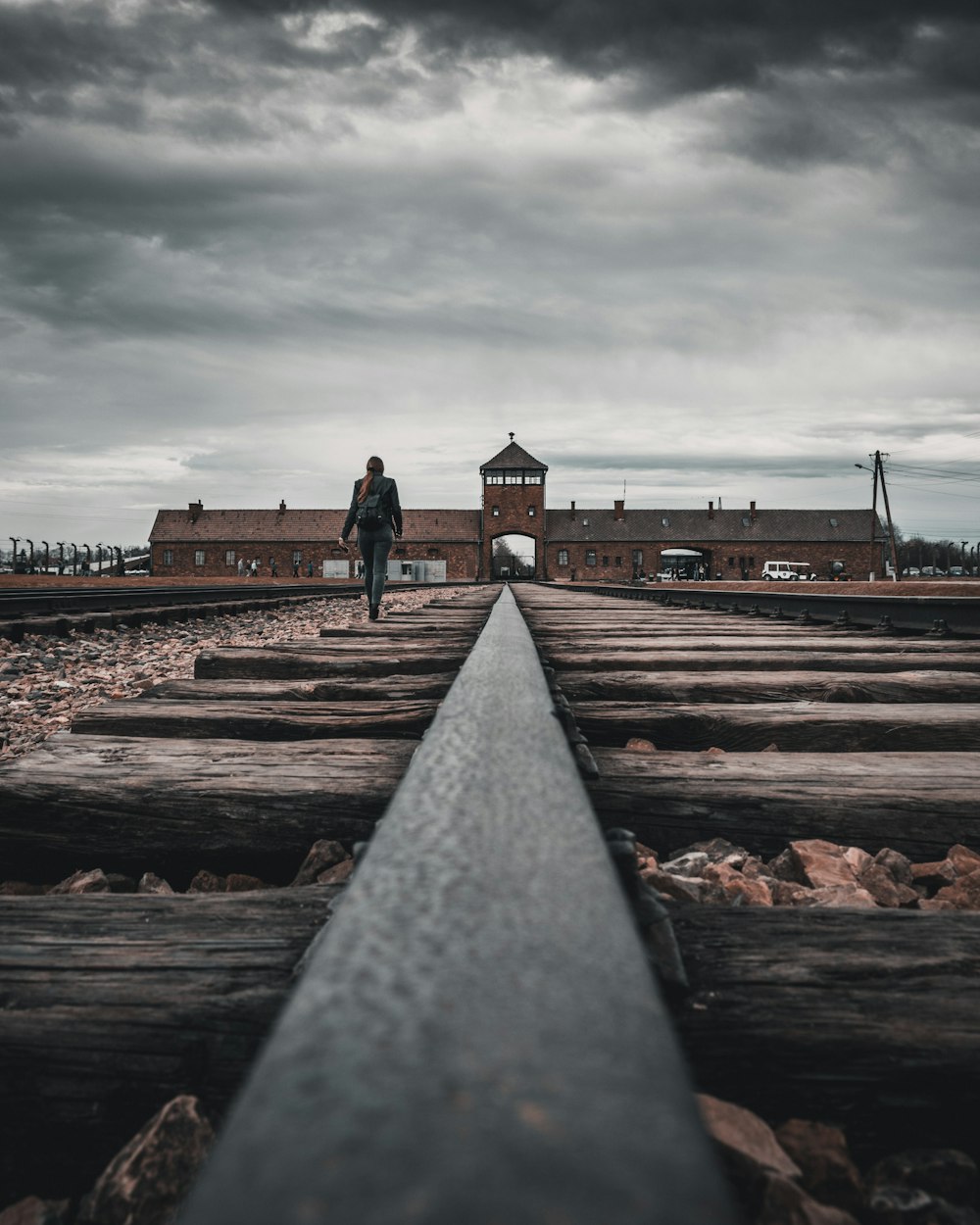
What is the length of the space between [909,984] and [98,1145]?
723 millimetres

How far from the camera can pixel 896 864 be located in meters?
1.29

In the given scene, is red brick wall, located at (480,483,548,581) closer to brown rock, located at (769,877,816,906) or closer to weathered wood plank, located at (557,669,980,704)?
weathered wood plank, located at (557,669,980,704)

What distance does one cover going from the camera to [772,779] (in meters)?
1.45

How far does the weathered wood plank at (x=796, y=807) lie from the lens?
134 cm

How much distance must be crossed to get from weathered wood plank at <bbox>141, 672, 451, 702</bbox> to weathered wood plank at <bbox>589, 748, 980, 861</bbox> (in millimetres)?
1004

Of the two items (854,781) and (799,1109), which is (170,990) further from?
(854,781)

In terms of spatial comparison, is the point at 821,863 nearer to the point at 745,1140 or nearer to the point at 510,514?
the point at 745,1140

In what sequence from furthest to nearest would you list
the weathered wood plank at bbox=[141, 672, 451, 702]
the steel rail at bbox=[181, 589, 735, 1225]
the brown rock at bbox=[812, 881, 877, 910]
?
the weathered wood plank at bbox=[141, 672, 451, 702] → the brown rock at bbox=[812, 881, 877, 910] → the steel rail at bbox=[181, 589, 735, 1225]

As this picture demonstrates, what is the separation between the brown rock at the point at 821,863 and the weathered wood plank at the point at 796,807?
0.15 ft

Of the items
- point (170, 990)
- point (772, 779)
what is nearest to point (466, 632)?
point (772, 779)

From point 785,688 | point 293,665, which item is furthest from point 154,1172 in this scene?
point 293,665

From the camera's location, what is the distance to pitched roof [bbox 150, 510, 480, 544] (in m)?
71.5

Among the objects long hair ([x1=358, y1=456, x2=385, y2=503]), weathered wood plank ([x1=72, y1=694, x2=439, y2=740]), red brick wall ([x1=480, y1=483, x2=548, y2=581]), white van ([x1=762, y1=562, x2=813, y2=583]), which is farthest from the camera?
red brick wall ([x1=480, y1=483, x2=548, y2=581])

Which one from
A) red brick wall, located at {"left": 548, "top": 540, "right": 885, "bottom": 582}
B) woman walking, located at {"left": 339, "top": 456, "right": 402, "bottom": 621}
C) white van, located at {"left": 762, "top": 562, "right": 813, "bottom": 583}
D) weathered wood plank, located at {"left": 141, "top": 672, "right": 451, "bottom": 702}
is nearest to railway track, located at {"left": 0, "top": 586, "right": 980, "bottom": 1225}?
weathered wood plank, located at {"left": 141, "top": 672, "right": 451, "bottom": 702}
